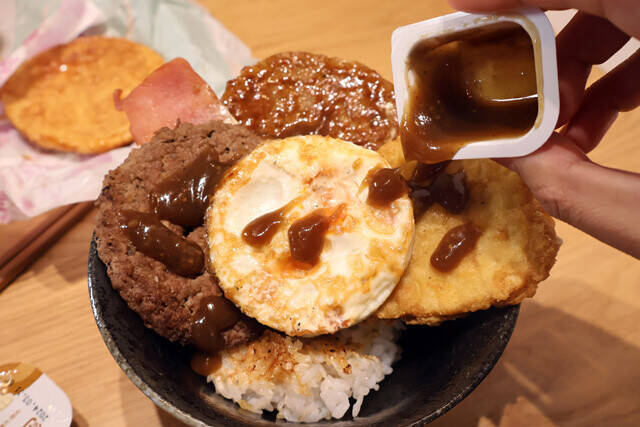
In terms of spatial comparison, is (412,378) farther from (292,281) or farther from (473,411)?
(292,281)

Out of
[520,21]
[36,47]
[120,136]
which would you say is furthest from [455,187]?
[36,47]

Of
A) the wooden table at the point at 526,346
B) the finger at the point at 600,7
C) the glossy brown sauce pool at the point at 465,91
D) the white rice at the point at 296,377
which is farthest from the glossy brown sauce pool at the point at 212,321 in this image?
the finger at the point at 600,7

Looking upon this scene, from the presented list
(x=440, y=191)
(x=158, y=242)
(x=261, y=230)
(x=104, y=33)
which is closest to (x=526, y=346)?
(x=440, y=191)

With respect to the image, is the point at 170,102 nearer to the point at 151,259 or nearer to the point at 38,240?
the point at 38,240

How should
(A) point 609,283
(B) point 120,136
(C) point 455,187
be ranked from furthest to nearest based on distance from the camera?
(B) point 120,136, (A) point 609,283, (C) point 455,187

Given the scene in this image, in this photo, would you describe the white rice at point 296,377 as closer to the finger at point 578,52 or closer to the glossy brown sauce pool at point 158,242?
the glossy brown sauce pool at point 158,242
